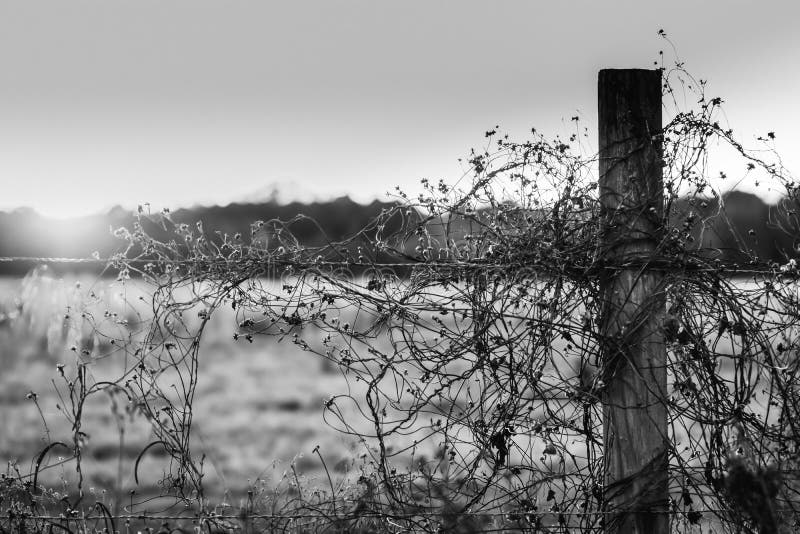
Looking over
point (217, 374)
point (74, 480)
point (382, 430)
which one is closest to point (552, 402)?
point (382, 430)

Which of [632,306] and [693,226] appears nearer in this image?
[632,306]

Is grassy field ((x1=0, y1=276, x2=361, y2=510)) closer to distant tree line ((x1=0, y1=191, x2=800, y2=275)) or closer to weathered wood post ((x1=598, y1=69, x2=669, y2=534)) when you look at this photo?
distant tree line ((x1=0, y1=191, x2=800, y2=275))

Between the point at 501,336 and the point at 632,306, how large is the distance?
546 mm

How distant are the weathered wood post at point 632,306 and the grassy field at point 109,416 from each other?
120 cm

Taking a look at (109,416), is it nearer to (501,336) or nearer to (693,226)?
(501,336)

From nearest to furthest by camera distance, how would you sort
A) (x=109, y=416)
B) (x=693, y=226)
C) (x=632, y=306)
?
(x=632, y=306), (x=693, y=226), (x=109, y=416)

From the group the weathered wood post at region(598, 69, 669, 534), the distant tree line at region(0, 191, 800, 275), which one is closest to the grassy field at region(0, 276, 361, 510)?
the distant tree line at region(0, 191, 800, 275)

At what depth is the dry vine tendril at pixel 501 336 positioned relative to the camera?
2.95 meters

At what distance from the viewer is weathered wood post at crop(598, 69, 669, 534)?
2865mm

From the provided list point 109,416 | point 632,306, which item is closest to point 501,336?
point 632,306

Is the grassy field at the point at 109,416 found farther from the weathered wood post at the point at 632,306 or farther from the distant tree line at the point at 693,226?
the weathered wood post at the point at 632,306

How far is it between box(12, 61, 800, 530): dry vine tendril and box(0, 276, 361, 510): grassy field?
24 cm

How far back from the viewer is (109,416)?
4457mm

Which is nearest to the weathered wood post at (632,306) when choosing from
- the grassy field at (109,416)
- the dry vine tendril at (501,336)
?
the dry vine tendril at (501,336)
